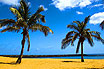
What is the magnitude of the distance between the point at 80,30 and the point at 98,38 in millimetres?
3185

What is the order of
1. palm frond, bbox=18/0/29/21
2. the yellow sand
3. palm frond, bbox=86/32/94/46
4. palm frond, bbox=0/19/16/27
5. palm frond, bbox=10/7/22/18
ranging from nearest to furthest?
the yellow sand < palm frond, bbox=10/7/22/18 < palm frond, bbox=0/19/16/27 < palm frond, bbox=18/0/29/21 < palm frond, bbox=86/32/94/46

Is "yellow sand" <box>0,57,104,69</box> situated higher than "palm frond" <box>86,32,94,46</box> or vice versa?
"palm frond" <box>86,32,94,46</box>

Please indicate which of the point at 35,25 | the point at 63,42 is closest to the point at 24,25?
the point at 35,25

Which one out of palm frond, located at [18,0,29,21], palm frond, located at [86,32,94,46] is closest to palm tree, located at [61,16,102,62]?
palm frond, located at [86,32,94,46]

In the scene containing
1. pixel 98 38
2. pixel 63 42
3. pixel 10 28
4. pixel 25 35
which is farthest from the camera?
pixel 63 42

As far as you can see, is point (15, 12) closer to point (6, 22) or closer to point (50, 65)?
point (6, 22)

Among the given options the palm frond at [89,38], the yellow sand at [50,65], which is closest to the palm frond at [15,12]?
the yellow sand at [50,65]

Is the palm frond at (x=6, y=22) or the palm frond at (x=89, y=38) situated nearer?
the palm frond at (x=6, y=22)

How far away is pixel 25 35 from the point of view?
15781 mm

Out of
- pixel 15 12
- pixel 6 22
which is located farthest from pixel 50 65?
pixel 15 12

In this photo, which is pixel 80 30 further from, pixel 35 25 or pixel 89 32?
pixel 35 25

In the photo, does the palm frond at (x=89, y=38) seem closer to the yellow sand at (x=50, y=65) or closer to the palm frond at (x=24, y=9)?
the yellow sand at (x=50, y=65)

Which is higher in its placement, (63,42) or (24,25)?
(24,25)

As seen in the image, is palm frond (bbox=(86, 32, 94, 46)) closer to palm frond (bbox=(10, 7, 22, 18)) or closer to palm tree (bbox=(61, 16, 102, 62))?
palm tree (bbox=(61, 16, 102, 62))
